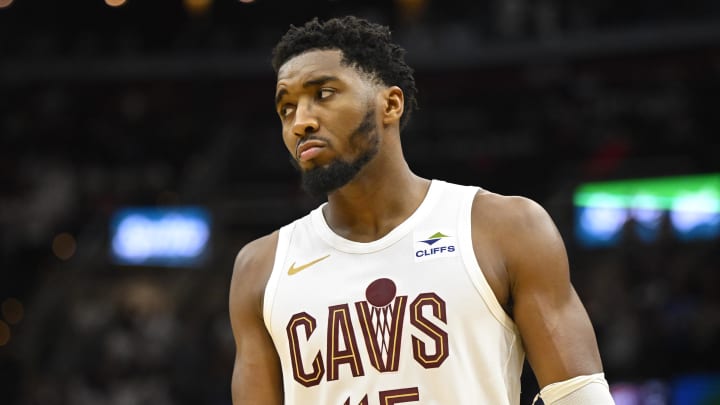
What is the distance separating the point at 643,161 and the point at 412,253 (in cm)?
1086

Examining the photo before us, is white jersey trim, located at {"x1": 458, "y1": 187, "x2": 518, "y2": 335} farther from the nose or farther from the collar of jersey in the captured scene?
the nose

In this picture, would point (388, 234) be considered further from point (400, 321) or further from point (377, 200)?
point (400, 321)

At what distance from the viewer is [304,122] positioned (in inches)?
131

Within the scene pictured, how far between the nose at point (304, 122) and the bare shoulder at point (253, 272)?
0.49 m

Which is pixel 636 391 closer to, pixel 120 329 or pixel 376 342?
pixel 120 329

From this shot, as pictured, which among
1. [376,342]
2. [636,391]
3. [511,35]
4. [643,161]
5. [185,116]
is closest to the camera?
[376,342]

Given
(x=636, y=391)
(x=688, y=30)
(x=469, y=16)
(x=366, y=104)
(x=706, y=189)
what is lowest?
(x=636, y=391)

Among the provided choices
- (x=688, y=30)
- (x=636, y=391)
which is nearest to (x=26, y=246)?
(x=636, y=391)

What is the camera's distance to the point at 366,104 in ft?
11.2

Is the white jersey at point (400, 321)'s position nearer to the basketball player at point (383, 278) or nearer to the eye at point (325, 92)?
the basketball player at point (383, 278)

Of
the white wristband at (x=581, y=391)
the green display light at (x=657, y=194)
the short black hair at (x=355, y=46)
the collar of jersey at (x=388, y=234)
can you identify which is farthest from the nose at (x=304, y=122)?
the green display light at (x=657, y=194)

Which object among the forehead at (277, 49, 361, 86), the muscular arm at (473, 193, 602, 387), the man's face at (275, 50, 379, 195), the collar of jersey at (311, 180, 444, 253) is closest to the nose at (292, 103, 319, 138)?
the man's face at (275, 50, 379, 195)

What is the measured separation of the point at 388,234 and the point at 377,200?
5.2 inches

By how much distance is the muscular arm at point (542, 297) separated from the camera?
3.18 m
